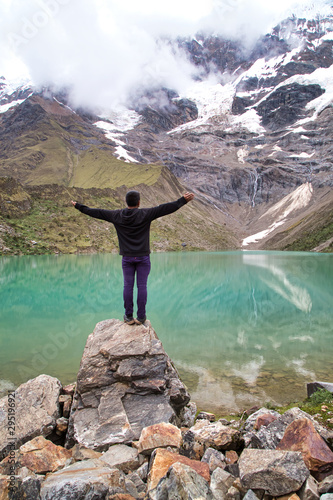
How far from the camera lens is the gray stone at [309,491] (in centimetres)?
356

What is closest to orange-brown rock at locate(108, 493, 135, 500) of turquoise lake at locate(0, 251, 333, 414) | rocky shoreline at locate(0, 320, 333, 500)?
rocky shoreline at locate(0, 320, 333, 500)

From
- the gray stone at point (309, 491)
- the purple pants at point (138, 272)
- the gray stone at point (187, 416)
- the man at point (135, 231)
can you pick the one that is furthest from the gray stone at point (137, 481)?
the man at point (135, 231)

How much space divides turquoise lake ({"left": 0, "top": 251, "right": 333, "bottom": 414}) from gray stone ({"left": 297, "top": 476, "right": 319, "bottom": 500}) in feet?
18.6

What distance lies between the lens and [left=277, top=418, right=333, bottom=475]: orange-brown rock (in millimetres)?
4102

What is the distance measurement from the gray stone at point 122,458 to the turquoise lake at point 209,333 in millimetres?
4418

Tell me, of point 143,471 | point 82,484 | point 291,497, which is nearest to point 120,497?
point 82,484

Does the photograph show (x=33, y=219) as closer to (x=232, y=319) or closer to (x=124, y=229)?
(x=232, y=319)

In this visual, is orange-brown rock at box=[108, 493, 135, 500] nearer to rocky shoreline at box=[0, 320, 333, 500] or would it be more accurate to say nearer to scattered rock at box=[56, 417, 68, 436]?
rocky shoreline at box=[0, 320, 333, 500]

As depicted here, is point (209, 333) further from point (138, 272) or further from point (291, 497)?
point (291, 497)

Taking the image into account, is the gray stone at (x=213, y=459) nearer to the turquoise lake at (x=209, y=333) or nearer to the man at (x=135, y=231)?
the man at (x=135, y=231)

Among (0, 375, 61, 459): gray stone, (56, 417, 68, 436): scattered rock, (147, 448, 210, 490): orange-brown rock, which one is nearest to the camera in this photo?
(147, 448, 210, 490): orange-brown rock

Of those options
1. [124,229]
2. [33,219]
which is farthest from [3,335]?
[33,219]

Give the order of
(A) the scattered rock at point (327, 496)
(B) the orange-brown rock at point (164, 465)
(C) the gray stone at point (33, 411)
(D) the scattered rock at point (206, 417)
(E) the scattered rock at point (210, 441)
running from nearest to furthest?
1. (A) the scattered rock at point (327, 496)
2. (B) the orange-brown rock at point (164, 465)
3. (E) the scattered rock at point (210, 441)
4. (C) the gray stone at point (33, 411)
5. (D) the scattered rock at point (206, 417)

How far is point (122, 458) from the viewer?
5125 millimetres
